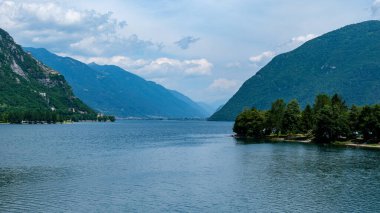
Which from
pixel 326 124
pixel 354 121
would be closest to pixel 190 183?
pixel 326 124

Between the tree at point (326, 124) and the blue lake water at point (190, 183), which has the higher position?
the tree at point (326, 124)

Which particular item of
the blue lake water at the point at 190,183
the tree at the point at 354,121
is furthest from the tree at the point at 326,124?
the blue lake water at the point at 190,183

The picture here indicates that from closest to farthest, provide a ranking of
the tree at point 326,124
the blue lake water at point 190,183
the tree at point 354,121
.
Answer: the blue lake water at point 190,183, the tree at point 354,121, the tree at point 326,124

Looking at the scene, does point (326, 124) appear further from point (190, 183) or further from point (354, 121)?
point (190, 183)

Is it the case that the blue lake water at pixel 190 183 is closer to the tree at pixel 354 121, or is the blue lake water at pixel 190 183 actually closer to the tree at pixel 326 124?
the tree at pixel 326 124

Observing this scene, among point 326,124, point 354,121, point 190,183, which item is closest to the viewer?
point 190,183

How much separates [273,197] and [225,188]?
11.8 metres

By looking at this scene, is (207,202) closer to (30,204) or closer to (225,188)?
(225,188)

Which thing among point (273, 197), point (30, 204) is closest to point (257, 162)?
point (273, 197)

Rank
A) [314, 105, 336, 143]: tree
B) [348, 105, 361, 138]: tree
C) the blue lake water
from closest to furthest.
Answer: the blue lake water → [348, 105, 361, 138]: tree → [314, 105, 336, 143]: tree

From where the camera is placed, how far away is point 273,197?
254 feet

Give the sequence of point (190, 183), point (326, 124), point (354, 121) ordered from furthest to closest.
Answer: point (326, 124), point (354, 121), point (190, 183)

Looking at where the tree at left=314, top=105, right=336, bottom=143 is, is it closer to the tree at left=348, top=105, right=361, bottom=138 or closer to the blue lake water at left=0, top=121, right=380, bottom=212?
the tree at left=348, top=105, right=361, bottom=138

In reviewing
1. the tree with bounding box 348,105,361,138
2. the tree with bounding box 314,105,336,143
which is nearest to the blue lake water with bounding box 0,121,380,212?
the tree with bounding box 314,105,336,143
